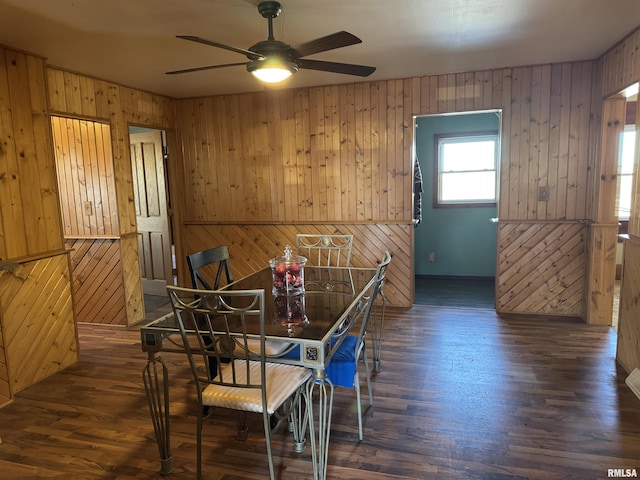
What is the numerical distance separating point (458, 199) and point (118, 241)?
14.6ft

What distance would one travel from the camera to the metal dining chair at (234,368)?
5.95 feet

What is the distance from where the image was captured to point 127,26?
2.84m

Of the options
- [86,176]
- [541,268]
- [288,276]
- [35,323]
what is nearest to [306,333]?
[288,276]

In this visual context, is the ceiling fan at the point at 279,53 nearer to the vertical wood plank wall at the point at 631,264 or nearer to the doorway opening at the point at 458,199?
the vertical wood plank wall at the point at 631,264

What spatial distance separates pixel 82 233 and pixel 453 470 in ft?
14.0

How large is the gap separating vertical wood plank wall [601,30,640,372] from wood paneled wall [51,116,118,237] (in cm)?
461

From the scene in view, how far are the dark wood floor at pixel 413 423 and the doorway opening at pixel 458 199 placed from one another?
235cm

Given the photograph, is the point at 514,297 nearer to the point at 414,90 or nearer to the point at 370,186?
the point at 370,186

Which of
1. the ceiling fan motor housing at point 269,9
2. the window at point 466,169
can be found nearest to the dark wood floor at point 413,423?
the ceiling fan motor housing at point 269,9

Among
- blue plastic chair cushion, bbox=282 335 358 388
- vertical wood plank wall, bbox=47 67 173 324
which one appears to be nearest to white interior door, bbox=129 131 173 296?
vertical wood plank wall, bbox=47 67 173 324

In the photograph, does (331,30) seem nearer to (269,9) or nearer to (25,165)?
(269,9)

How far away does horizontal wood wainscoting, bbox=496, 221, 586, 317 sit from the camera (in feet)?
13.8

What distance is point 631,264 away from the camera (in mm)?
3105

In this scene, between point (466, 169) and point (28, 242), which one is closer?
point (28, 242)
